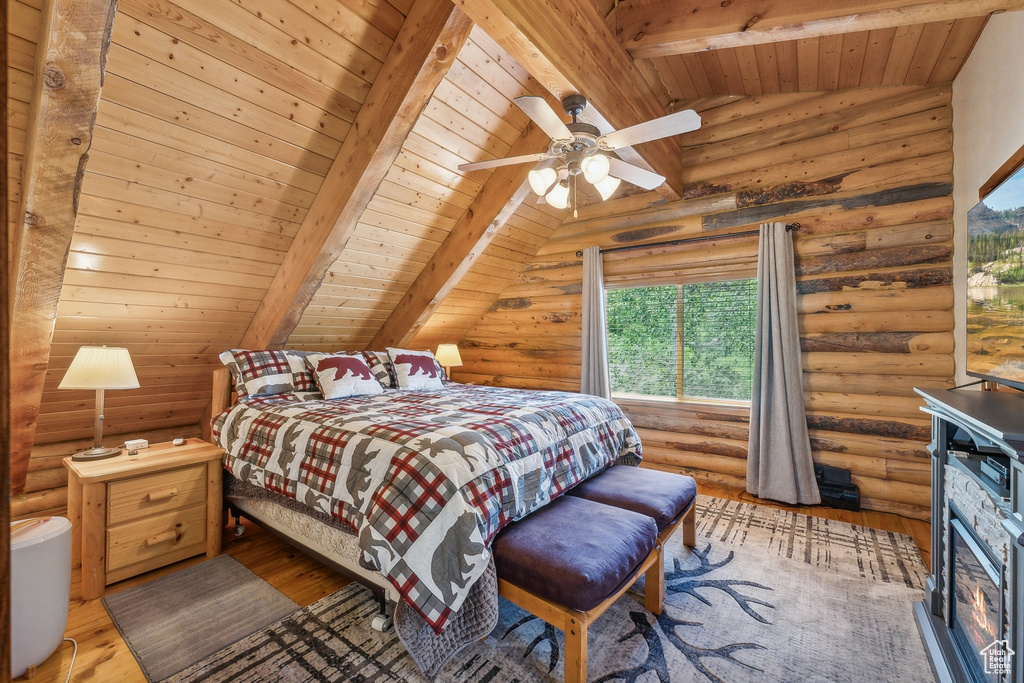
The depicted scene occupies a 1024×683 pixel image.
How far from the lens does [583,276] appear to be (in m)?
4.29

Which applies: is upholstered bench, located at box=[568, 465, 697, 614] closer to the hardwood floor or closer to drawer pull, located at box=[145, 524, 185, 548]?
the hardwood floor

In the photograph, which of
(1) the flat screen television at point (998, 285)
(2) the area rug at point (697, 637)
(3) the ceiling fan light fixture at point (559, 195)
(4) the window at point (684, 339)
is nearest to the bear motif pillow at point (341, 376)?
(2) the area rug at point (697, 637)

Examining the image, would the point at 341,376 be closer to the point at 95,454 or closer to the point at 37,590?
the point at 95,454

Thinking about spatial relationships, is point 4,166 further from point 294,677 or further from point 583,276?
point 583,276

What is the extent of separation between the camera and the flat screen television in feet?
5.01

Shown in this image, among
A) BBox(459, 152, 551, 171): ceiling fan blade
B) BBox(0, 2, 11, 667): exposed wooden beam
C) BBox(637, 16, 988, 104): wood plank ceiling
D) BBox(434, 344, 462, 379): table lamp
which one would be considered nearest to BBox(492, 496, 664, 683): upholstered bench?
BBox(0, 2, 11, 667): exposed wooden beam

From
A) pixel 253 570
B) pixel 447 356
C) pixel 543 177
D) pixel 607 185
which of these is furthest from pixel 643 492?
pixel 447 356

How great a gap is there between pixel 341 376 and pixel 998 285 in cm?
335

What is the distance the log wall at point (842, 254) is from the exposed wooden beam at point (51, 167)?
359 cm

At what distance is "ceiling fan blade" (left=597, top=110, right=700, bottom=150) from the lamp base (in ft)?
9.72

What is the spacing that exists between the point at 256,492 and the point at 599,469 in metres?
1.87

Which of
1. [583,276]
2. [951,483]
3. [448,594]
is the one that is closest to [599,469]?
[448,594]

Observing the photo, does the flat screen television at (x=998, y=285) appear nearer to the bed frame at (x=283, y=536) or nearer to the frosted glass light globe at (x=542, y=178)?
the frosted glass light globe at (x=542, y=178)

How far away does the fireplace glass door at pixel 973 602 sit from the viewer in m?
1.27
